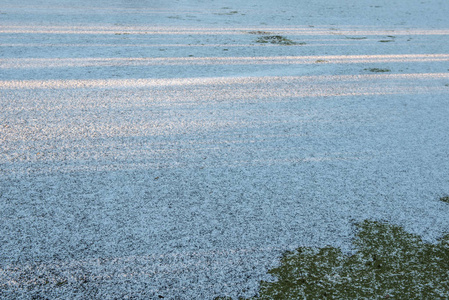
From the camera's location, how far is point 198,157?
61.5 inches

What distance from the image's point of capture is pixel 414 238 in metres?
1.15

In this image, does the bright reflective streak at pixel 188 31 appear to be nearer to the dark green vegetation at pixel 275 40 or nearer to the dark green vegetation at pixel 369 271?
the dark green vegetation at pixel 275 40

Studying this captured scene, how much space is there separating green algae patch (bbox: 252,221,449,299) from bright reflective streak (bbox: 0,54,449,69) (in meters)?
2.00

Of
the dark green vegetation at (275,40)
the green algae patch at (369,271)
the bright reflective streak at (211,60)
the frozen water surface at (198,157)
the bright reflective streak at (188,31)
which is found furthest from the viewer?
the bright reflective streak at (188,31)

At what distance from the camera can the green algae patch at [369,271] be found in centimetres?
95

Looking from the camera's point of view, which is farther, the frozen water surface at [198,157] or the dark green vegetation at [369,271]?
the frozen water surface at [198,157]

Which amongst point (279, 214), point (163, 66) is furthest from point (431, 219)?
point (163, 66)

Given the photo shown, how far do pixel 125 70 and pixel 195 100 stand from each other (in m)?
0.75

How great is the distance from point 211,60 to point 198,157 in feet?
5.00

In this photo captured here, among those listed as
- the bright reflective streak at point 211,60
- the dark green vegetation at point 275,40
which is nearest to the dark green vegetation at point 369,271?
the bright reflective streak at point 211,60

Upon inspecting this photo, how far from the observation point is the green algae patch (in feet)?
3.11

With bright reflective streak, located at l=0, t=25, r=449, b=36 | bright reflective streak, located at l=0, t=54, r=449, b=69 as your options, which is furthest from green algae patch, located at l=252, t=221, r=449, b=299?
bright reflective streak, located at l=0, t=25, r=449, b=36

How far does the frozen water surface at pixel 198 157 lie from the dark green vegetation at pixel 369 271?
5 cm

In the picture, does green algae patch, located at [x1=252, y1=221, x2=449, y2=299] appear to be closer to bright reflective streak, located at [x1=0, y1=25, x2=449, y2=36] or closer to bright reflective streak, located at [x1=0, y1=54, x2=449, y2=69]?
bright reflective streak, located at [x1=0, y1=54, x2=449, y2=69]
